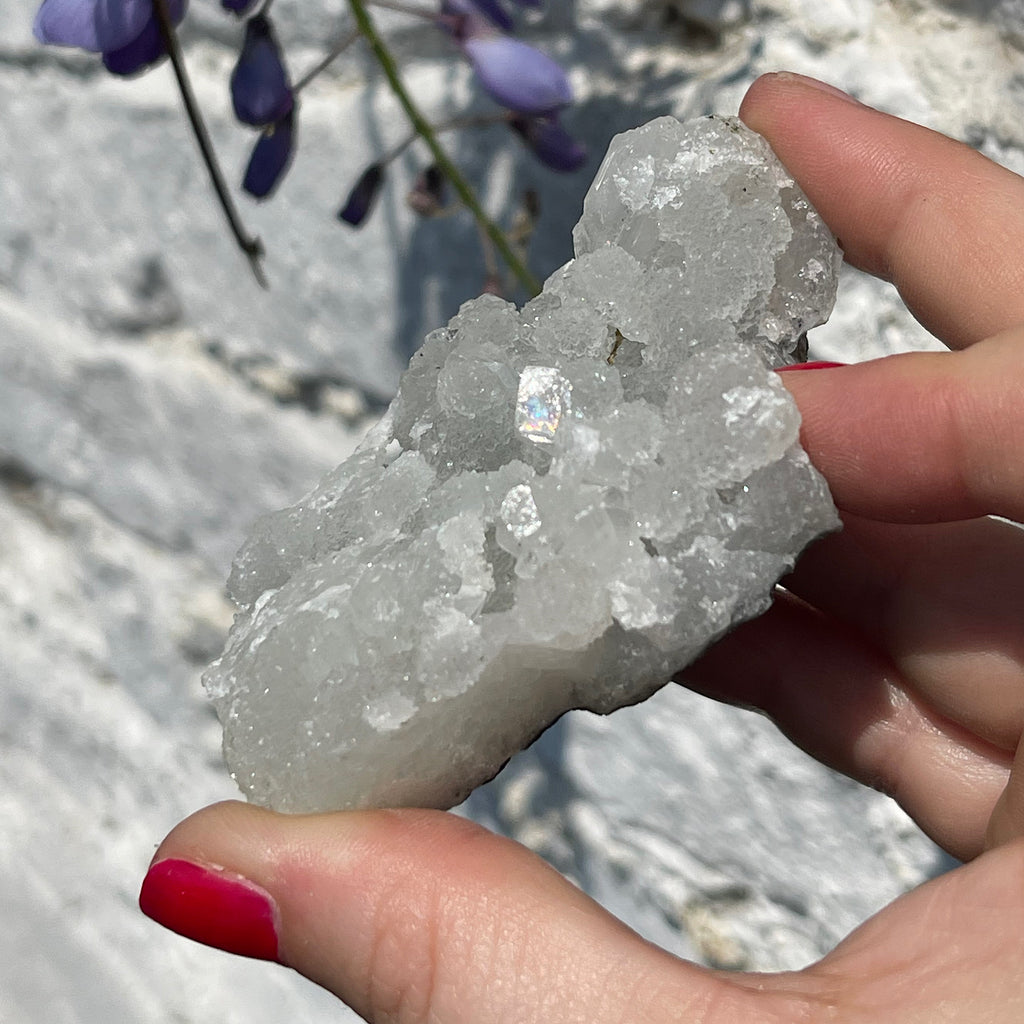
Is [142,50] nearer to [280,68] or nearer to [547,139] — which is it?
[280,68]

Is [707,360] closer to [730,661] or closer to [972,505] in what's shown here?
[972,505]

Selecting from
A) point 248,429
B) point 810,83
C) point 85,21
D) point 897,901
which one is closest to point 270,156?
Answer: point 85,21

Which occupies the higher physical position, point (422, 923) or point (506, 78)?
point (506, 78)

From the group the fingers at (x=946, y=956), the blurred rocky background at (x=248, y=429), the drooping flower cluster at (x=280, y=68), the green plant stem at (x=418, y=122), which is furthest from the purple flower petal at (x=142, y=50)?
→ the fingers at (x=946, y=956)

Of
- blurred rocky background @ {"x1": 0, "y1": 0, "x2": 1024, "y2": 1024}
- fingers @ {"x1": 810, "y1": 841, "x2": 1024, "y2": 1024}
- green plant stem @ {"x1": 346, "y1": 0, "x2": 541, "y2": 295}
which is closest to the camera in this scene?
fingers @ {"x1": 810, "y1": 841, "x2": 1024, "y2": 1024}

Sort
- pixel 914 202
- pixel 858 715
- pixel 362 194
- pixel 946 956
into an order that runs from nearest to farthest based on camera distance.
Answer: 1. pixel 946 956
2. pixel 914 202
3. pixel 858 715
4. pixel 362 194

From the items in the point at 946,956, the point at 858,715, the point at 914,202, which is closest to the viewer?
the point at 946,956

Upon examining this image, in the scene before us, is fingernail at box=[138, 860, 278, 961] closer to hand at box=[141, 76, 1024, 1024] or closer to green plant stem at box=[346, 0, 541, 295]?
hand at box=[141, 76, 1024, 1024]

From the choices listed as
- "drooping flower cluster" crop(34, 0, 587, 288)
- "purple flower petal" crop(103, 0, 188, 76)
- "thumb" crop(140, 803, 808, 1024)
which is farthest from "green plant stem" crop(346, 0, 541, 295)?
"thumb" crop(140, 803, 808, 1024)
